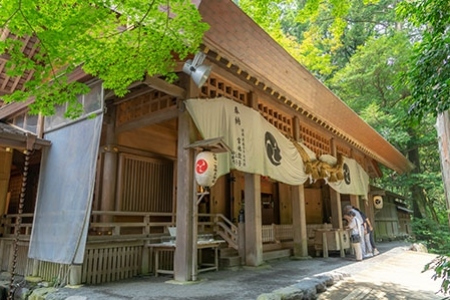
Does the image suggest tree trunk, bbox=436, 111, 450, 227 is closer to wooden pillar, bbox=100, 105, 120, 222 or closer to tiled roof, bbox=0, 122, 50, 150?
wooden pillar, bbox=100, 105, 120, 222

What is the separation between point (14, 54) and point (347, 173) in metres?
12.4

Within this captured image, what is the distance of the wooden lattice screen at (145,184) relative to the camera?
28.1 ft

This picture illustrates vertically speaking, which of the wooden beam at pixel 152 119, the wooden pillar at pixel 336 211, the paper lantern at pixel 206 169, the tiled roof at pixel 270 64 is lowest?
the wooden pillar at pixel 336 211

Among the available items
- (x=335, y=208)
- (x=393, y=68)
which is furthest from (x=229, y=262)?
(x=393, y=68)

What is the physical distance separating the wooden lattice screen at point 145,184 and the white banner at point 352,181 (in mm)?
6291

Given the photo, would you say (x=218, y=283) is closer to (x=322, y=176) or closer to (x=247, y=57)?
(x=247, y=57)

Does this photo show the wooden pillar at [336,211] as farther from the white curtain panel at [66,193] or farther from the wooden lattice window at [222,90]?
the white curtain panel at [66,193]

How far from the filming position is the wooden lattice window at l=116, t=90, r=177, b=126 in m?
7.32

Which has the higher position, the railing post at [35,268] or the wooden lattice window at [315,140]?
the wooden lattice window at [315,140]

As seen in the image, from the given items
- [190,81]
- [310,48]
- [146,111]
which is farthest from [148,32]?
[310,48]

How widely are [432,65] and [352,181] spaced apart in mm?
10980

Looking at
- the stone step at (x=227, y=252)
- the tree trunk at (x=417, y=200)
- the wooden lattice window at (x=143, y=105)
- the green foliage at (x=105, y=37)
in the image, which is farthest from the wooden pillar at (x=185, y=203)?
the tree trunk at (x=417, y=200)

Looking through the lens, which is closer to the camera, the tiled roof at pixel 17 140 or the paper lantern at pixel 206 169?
the paper lantern at pixel 206 169

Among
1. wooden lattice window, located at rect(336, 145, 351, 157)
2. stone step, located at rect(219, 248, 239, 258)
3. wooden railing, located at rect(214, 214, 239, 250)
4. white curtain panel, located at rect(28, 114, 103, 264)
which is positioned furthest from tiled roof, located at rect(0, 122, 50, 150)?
wooden lattice window, located at rect(336, 145, 351, 157)
